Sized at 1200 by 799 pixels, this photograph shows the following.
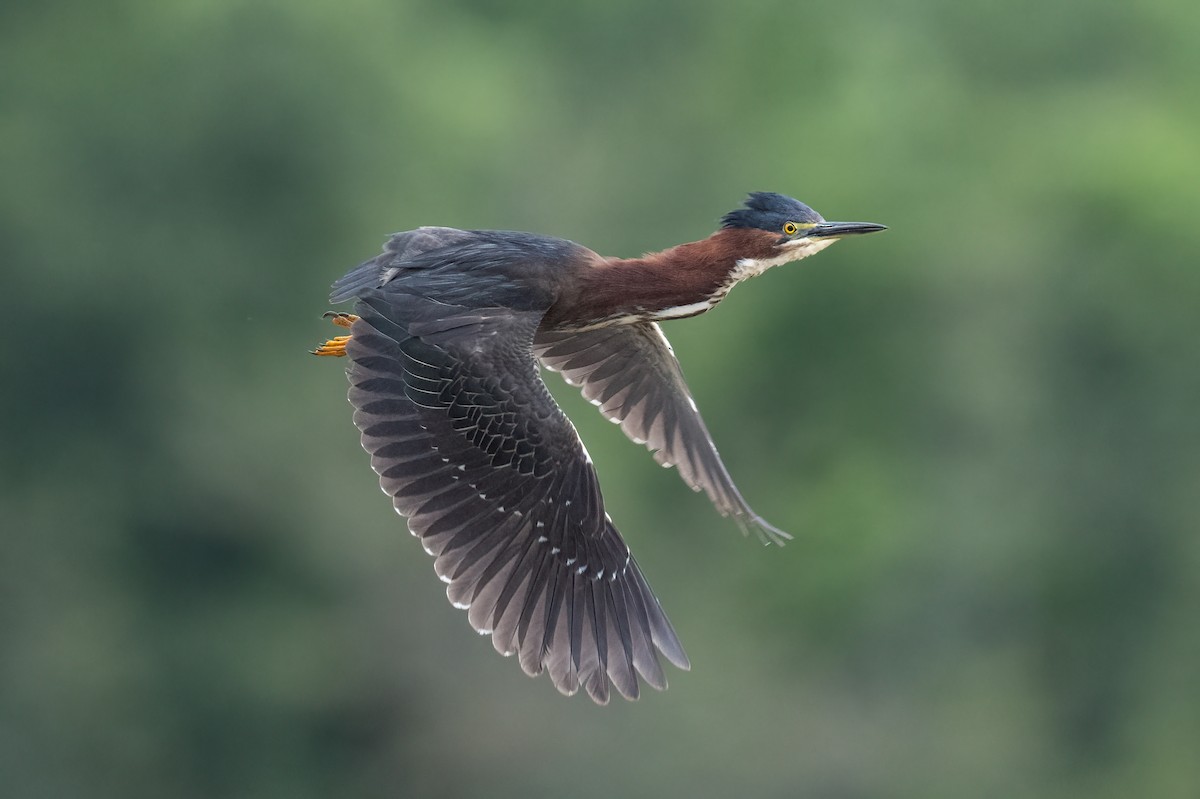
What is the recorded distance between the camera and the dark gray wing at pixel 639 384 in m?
10.7

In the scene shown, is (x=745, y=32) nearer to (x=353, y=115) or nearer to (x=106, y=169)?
(x=353, y=115)

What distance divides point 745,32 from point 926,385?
9.72 metres

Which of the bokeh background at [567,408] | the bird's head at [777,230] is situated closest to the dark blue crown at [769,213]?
the bird's head at [777,230]

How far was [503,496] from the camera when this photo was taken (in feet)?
29.9

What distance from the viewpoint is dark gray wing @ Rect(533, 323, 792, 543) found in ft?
35.2

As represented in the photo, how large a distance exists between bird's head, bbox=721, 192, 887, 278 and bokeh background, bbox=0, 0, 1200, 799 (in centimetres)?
1541

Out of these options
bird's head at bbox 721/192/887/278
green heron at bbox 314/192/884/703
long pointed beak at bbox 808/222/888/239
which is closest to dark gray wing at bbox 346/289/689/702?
green heron at bbox 314/192/884/703

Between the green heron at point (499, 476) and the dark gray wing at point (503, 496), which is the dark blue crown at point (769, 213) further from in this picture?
the dark gray wing at point (503, 496)

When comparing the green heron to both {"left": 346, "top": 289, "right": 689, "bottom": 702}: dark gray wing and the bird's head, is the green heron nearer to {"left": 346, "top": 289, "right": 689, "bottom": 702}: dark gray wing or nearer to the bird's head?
{"left": 346, "top": 289, "right": 689, "bottom": 702}: dark gray wing

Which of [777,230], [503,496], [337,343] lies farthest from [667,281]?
[337,343]

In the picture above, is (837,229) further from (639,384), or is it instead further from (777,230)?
(639,384)

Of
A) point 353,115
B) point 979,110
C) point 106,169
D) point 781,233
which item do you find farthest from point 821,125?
point 781,233

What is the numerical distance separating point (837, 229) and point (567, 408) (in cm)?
1528

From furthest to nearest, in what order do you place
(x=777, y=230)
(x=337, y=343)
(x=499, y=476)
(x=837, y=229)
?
(x=337, y=343) → (x=777, y=230) → (x=837, y=229) → (x=499, y=476)
